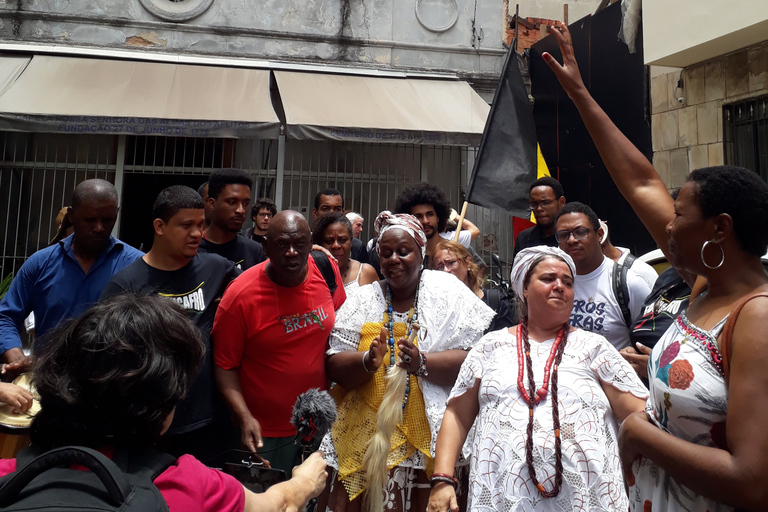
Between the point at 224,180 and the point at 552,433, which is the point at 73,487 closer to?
the point at 552,433

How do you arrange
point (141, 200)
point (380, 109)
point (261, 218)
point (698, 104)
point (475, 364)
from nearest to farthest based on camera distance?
1. point (475, 364)
2. point (261, 218)
3. point (698, 104)
4. point (380, 109)
5. point (141, 200)

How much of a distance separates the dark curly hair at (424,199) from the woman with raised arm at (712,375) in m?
3.30

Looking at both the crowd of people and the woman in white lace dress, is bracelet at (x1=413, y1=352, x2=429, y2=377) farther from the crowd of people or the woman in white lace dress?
the woman in white lace dress

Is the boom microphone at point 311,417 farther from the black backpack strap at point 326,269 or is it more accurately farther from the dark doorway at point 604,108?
the dark doorway at point 604,108

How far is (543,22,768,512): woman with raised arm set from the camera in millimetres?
1638

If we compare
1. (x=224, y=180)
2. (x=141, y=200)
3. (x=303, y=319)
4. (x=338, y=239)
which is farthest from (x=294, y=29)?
(x=303, y=319)

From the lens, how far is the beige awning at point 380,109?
9.34m

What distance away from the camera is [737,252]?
6.05ft

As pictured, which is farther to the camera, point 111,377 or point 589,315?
point 589,315

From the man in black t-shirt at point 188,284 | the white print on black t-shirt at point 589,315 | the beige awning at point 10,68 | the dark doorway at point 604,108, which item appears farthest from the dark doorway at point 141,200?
the white print on black t-shirt at point 589,315

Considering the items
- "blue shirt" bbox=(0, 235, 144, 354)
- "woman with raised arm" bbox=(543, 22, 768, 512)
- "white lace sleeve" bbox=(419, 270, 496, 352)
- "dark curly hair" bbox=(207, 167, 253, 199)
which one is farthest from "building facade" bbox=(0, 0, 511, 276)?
"woman with raised arm" bbox=(543, 22, 768, 512)

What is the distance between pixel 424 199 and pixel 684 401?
365 cm

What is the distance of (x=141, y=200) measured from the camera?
10367mm

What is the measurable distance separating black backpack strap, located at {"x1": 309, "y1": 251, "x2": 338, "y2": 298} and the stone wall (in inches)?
236
